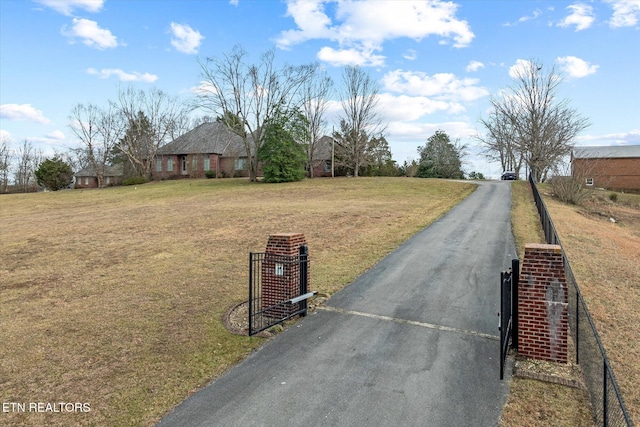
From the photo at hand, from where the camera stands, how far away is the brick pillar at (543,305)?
5859mm

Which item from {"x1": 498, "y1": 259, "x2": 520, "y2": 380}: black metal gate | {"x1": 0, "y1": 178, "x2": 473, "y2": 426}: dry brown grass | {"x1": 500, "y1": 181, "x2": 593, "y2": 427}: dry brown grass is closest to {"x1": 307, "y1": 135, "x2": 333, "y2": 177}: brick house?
{"x1": 0, "y1": 178, "x2": 473, "y2": 426}: dry brown grass

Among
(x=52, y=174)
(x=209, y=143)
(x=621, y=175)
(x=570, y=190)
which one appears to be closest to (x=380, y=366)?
(x=570, y=190)

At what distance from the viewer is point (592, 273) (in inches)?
432

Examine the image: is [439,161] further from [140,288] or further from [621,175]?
[140,288]

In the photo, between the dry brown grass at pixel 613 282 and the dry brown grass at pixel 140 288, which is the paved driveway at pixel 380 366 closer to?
the dry brown grass at pixel 140 288

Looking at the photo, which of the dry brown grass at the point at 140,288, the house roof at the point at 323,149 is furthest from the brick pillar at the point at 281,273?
the house roof at the point at 323,149

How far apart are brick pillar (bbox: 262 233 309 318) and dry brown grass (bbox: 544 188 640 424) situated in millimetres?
5370

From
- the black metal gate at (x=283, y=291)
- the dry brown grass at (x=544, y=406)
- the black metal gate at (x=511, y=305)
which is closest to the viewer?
the dry brown grass at (x=544, y=406)

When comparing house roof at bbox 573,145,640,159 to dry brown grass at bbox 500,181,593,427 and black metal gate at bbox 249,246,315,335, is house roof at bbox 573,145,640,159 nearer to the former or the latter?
black metal gate at bbox 249,246,315,335

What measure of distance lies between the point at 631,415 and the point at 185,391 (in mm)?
5701

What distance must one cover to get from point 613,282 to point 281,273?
897cm

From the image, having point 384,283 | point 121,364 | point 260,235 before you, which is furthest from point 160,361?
point 260,235

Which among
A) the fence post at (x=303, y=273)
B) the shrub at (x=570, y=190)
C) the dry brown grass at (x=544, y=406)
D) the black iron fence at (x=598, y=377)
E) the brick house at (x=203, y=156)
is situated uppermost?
the brick house at (x=203, y=156)

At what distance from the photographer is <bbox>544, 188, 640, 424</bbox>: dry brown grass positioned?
6067 millimetres
